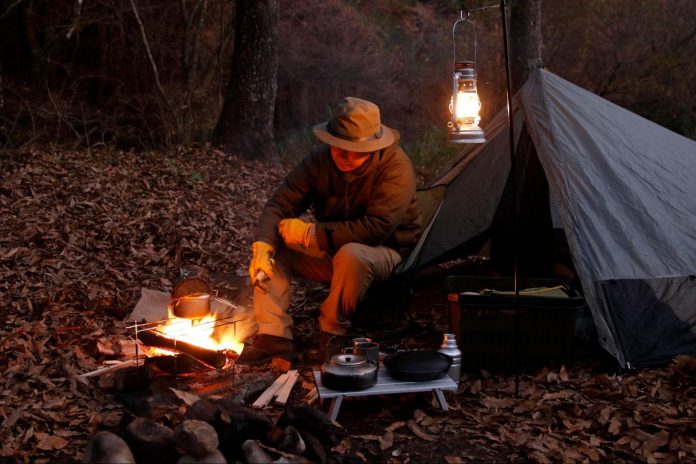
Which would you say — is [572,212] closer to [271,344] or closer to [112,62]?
[271,344]

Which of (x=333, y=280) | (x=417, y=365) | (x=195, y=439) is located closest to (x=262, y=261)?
(x=333, y=280)

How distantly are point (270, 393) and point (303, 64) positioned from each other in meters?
9.30

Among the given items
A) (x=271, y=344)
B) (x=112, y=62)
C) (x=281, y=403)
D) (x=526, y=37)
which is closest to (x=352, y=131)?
(x=271, y=344)

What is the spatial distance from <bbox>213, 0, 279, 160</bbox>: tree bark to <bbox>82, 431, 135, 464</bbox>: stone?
19.7ft

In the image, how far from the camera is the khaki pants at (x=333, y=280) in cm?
382

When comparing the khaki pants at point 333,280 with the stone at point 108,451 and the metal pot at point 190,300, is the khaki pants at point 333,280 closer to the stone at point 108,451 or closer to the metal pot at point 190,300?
the metal pot at point 190,300

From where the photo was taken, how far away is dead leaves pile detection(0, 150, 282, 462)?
10.7 ft

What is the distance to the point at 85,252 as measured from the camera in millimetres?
5387

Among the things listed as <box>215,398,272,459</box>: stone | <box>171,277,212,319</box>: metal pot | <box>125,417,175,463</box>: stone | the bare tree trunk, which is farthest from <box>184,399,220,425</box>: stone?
the bare tree trunk

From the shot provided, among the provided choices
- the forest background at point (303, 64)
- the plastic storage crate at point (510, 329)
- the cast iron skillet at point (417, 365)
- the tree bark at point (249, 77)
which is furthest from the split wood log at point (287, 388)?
the tree bark at point (249, 77)

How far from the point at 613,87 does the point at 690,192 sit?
316 inches

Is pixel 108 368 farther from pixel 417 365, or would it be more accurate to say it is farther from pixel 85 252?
pixel 85 252

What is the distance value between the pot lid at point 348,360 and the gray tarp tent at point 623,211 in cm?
135

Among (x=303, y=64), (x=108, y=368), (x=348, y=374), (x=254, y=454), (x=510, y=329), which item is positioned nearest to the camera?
(x=254, y=454)
